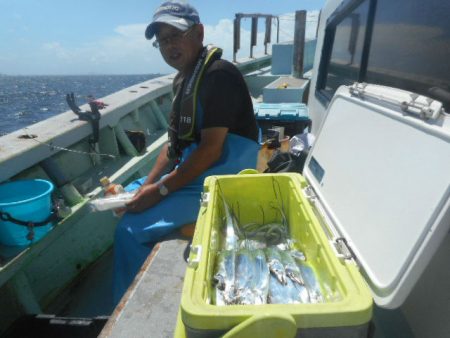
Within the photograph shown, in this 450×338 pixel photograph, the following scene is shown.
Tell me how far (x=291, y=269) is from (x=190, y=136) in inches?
48.4

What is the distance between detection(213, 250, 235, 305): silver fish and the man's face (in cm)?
142

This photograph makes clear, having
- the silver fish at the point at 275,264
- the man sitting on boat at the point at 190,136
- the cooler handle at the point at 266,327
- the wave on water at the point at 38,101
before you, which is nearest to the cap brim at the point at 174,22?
the man sitting on boat at the point at 190,136

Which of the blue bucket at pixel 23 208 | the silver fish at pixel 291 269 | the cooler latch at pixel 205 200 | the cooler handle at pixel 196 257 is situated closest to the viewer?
the cooler handle at pixel 196 257

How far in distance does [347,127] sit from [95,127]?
7.14 ft

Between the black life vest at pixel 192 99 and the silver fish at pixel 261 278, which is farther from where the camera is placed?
the black life vest at pixel 192 99

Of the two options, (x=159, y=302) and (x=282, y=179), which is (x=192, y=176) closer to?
(x=282, y=179)

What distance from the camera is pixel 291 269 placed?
4.04ft

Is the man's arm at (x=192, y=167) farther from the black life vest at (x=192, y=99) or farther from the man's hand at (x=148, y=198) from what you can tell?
the black life vest at (x=192, y=99)

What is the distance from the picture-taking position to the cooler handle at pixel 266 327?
2.40ft

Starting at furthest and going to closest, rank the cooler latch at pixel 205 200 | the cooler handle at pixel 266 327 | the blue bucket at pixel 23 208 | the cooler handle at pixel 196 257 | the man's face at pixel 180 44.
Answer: the man's face at pixel 180 44, the blue bucket at pixel 23 208, the cooler latch at pixel 205 200, the cooler handle at pixel 196 257, the cooler handle at pixel 266 327

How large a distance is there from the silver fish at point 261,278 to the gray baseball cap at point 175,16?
146 cm

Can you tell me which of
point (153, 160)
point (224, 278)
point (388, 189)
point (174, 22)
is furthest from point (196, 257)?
point (153, 160)

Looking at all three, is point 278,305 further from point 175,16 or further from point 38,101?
point 38,101

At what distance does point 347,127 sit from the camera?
1.42 m
